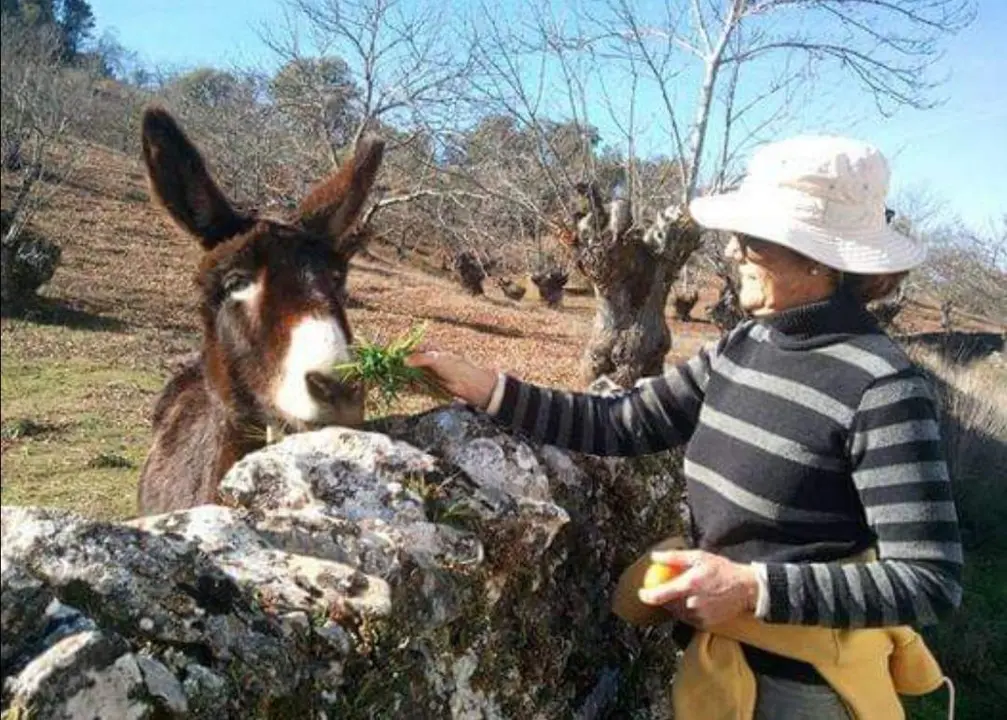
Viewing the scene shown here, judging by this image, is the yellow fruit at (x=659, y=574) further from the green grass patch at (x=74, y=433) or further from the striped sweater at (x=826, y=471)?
the green grass patch at (x=74, y=433)

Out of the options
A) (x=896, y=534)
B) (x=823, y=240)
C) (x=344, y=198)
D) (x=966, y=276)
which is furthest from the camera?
(x=966, y=276)

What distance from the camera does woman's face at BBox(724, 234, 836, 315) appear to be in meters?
2.70

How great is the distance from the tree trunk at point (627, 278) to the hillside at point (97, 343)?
8.65 meters

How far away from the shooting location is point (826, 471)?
2.51 metres

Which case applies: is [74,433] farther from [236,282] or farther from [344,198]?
[344,198]

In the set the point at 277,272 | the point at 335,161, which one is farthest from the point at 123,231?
the point at 335,161

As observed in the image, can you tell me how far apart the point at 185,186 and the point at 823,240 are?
2165 mm

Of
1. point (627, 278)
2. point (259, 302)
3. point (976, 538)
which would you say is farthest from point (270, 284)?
point (976, 538)

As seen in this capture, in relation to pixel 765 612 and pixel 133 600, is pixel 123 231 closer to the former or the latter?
pixel 133 600

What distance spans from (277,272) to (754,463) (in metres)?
1.71

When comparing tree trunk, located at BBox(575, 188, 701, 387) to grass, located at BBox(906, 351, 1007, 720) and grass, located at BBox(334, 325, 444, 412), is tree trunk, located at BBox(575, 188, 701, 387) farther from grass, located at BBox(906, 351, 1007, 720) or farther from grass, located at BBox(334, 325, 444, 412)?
grass, located at BBox(334, 325, 444, 412)

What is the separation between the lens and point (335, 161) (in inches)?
482

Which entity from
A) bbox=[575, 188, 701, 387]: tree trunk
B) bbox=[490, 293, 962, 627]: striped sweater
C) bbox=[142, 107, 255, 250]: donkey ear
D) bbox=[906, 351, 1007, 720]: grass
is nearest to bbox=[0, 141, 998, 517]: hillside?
bbox=[142, 107, 255, 250]: donkey ear

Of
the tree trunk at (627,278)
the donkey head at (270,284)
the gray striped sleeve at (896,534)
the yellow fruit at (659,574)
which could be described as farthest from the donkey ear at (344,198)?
the tree trunk at (627,278)
